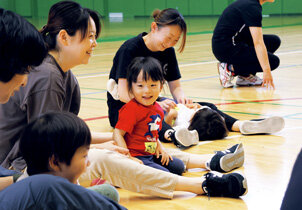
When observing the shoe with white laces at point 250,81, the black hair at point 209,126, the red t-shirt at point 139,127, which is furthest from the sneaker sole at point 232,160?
the shoe with white laces at point 250,81

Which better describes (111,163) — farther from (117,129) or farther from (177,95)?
(177,95)

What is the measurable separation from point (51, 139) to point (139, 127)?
1058 mm

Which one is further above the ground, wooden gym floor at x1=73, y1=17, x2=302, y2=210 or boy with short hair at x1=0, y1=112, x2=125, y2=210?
boy with short hair at x1=0, y1=112, x2=125, y2=210

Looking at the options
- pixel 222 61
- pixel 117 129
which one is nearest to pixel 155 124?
pixel 117 129

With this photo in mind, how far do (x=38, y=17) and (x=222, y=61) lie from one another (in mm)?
8535

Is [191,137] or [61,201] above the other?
[61,201]

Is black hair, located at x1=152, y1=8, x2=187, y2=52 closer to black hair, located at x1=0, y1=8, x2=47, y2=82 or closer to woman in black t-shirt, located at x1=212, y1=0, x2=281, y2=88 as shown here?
black hair, located at x1=0, y1=8, x2=47, y2=82

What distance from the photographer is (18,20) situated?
1307 millimetres

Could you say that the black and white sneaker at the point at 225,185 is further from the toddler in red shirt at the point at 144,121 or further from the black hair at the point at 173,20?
the black hair at the point at 173,20

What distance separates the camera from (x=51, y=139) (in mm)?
1359

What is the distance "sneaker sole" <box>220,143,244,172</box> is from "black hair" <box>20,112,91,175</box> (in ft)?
3.71

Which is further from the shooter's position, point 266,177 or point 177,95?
point 177,95

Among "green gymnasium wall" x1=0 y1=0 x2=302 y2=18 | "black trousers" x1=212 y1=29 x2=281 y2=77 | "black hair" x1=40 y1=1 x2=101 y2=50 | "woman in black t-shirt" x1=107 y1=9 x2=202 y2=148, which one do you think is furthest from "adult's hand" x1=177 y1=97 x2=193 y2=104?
"green gymnasium wall" x1=0 y1=0 x2=302 y2=18

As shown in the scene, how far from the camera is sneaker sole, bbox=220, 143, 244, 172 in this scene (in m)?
2.41
